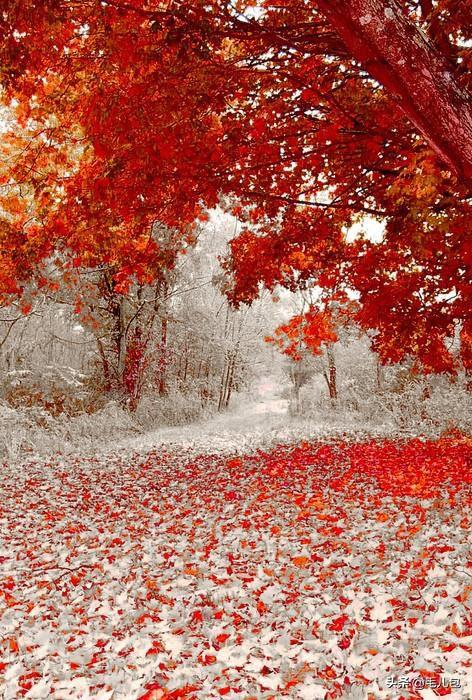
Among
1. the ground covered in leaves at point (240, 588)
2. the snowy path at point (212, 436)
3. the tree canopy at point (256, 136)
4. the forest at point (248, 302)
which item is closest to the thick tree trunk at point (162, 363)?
the snowy path at point (212, 436)

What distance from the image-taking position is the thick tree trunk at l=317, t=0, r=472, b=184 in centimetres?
235

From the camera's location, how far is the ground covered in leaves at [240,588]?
328cm

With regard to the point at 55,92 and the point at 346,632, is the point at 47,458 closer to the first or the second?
the point at 55,92

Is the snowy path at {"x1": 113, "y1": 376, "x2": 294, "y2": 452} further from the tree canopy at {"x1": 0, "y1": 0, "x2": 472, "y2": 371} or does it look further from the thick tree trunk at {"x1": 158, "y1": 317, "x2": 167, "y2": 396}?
the tree canopy at {"x1": 0, "y1": 0, "x2": 472, "y2": 371}

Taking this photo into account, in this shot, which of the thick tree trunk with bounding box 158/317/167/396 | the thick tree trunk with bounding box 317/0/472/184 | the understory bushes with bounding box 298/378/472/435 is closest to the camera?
the thick tree trunk with bounding box 317/0/472/184

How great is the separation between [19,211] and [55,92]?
2.28 m

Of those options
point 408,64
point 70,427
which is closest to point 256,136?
point 408,64

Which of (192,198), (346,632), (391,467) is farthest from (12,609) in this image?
(391,467)

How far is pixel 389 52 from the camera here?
2.36m

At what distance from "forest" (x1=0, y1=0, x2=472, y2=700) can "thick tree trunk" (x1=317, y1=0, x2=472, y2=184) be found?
11 millimetres

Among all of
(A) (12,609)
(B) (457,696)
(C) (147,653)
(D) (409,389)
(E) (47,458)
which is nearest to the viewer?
(B) (457,696)

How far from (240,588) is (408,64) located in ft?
13.8

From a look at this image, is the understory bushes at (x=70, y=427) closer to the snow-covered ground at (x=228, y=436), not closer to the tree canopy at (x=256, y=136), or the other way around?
the snow-covered ground at (x=228, y=436)

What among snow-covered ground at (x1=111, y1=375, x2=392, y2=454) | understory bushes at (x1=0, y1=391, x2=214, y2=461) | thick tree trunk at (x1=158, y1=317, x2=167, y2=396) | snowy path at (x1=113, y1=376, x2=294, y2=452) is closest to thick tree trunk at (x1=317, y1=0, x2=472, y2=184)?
snow-covered ground at (x1=111, y1=375, x2=392, y2=454)
